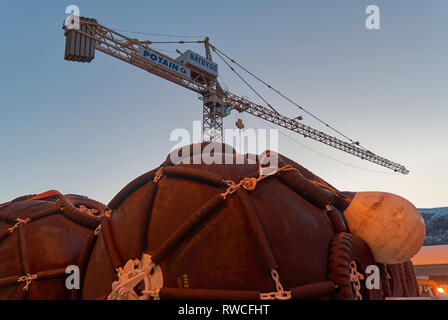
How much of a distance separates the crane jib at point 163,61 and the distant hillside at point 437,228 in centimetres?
6202

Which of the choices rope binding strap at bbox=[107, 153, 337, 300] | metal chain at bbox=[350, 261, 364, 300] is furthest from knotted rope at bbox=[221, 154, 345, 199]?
metal chain at bbox=[350, 261, 364, 300]

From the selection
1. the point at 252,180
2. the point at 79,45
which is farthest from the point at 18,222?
the point at 79,45

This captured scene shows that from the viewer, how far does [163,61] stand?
146ft

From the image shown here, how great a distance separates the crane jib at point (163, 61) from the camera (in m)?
43.5

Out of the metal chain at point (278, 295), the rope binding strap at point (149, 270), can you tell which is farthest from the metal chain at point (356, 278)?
the rope binding strap at point (149, 270)

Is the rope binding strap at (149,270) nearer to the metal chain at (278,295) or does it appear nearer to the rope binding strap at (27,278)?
the metal chain at (278,295)

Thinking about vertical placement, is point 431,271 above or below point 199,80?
below

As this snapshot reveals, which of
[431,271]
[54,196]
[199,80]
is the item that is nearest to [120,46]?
[199,80]

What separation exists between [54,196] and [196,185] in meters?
5.94

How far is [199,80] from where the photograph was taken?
1929 inches
